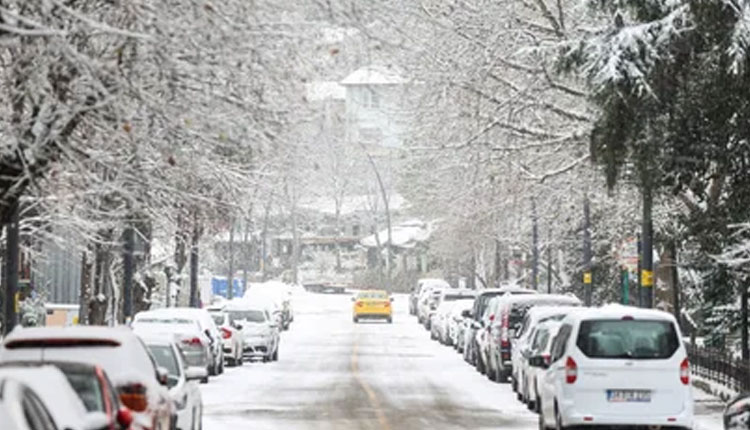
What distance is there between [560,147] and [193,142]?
79.0 ft

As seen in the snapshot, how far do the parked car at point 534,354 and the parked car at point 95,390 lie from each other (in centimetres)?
1396

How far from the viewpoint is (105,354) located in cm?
1727

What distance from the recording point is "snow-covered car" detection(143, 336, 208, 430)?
21.1 meters

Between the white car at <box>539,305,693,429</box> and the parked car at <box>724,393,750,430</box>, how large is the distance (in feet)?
6.85

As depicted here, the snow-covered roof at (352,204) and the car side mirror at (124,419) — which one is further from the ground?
the snow-covered roof at (352,204)

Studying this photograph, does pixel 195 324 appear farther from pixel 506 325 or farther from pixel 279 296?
pixel 279 296

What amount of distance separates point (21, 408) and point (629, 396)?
12.9 m

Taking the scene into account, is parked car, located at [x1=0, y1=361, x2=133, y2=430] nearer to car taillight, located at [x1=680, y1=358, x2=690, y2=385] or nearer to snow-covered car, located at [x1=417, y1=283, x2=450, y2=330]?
car taillight, located at [x1=680, y1=358, x2=690, y2=385]

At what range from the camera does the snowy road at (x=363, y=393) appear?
92.9 ft

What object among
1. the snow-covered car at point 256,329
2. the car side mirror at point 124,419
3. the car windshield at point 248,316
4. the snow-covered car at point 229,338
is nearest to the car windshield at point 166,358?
the car side mirror at point 124,419

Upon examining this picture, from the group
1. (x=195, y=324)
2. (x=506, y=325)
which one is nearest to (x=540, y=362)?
(x=506, y=325)

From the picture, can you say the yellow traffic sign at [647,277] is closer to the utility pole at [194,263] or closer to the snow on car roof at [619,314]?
the snow on car roof at [619,314]

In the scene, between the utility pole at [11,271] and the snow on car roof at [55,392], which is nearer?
the snow on car roof at [55,392]

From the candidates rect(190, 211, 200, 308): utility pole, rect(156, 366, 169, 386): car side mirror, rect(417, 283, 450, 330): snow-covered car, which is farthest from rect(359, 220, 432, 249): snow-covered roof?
rect(156, 366, 169, 386): car side mirror
